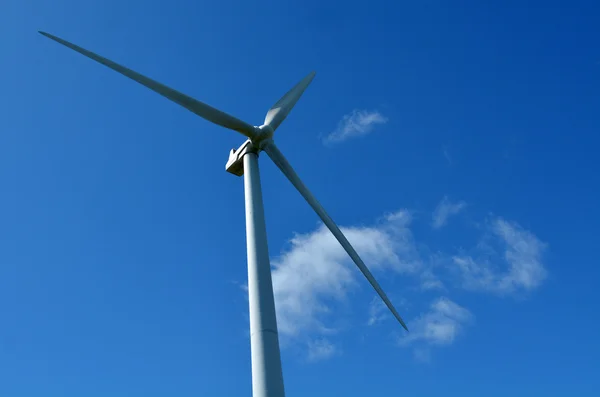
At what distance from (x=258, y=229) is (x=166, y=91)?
7.15m

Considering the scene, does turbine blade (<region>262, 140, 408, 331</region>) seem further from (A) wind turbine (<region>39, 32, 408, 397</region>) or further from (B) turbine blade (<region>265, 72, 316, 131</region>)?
(B) turbine blade (<region>265, 72, 316, 131</region>)

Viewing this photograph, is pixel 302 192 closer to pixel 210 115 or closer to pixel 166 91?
pixel 210 115

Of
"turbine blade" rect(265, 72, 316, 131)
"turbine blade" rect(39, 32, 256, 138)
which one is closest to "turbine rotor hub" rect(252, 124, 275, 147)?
"turbine blade" rect(39, 32, 256, 138)

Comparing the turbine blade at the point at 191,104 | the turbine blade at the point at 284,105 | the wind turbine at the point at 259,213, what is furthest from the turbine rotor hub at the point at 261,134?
the turbine blade at the point at 284,105

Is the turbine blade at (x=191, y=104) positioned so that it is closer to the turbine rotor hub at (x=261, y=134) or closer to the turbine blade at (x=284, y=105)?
the turbine rotor hub at (x=261, y=134)

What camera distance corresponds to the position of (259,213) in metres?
17.4

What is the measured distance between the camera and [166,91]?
19984 millimetres

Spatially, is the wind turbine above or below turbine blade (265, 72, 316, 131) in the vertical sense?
below

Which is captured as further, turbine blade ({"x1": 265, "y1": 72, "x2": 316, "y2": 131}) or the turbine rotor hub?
turbine blade ({"x1": 265, "y1": 72, "x2": 316, "y2": 131})

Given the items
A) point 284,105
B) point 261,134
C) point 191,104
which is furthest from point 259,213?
point 284,105

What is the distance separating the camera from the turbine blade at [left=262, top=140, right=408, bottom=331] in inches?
843

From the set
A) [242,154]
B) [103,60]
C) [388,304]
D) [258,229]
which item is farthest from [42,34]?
[388,304]

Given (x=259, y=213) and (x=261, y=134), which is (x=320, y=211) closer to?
(x=261, y=134)

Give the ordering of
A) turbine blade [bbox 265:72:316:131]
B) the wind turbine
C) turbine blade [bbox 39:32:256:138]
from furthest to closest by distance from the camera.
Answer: turbine blade [bbox 265:72:316:131] → turbine blade [bbox 39:32:256:138] → the wind turbine
